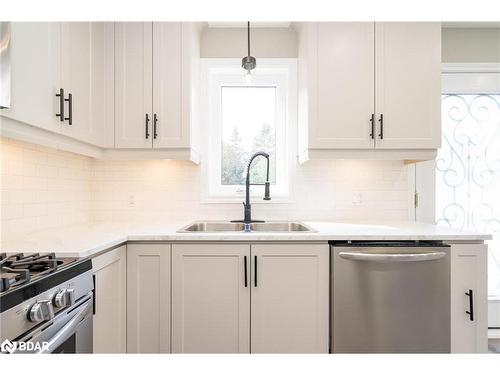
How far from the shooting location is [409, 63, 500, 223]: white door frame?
2.33 m

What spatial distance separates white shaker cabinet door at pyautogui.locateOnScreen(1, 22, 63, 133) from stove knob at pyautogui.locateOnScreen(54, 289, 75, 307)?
28.2 inches

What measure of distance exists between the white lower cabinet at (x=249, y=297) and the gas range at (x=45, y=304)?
541mm

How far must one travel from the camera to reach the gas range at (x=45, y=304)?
77cm

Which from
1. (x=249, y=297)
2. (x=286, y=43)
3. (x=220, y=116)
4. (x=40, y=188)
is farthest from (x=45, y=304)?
(x=286, y=43)

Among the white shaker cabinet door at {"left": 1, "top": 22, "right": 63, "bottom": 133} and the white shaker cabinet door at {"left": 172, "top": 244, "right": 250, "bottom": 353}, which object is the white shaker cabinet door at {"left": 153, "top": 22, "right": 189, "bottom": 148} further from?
the white shaker cabinet door at {"left": 172, "top": 244, "right": 250, "bottom": 353}

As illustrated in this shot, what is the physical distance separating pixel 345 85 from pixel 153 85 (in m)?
1.29

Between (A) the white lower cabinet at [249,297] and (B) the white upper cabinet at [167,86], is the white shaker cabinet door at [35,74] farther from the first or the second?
(A) the white lower cabinet at [249,297]

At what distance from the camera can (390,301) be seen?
155cm

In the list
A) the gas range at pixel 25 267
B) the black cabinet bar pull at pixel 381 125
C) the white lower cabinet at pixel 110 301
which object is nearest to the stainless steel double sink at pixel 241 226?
the white lower cabinet at pixel 110 301

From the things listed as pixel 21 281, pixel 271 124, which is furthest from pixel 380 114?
pixel 21 281

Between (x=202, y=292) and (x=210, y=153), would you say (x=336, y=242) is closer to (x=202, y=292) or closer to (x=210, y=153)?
(x=202, y=292)

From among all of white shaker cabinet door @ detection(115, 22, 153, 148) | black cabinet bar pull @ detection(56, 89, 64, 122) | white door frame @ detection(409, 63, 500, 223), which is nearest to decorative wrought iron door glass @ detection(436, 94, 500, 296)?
white door frame @ detection(409, 63, 500, 223)

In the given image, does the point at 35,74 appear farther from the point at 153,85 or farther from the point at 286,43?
the point at 286,43

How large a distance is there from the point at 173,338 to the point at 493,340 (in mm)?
2487
